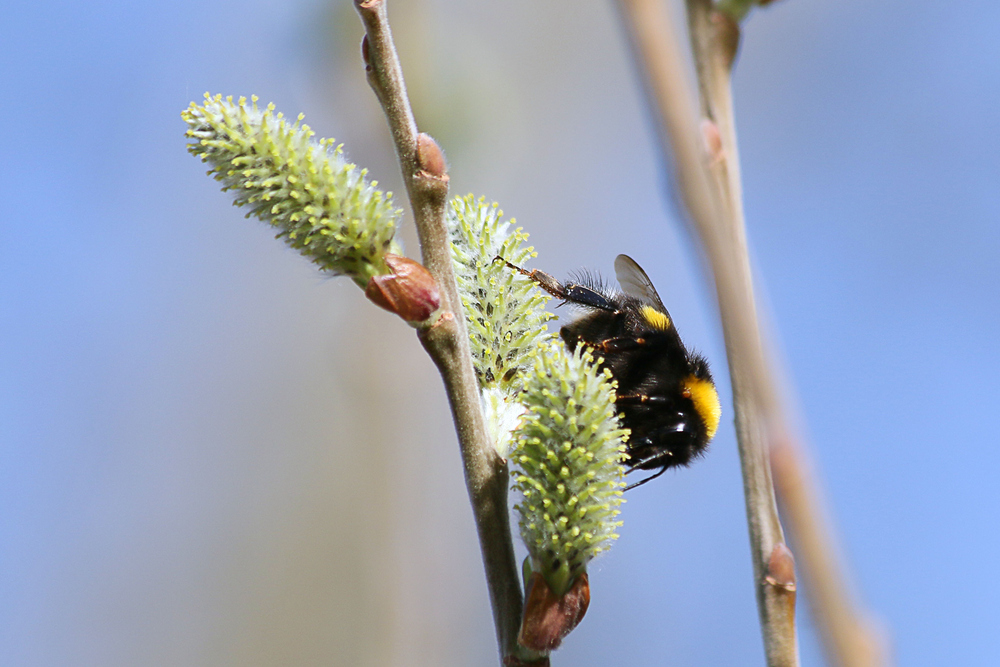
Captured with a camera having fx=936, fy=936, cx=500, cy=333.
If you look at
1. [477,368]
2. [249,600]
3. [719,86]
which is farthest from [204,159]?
[249,600]

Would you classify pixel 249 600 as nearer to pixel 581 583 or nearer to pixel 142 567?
pixel 142 567

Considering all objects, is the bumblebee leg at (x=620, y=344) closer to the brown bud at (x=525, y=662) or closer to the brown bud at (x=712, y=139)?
the brown bud at (x=525, y=662)

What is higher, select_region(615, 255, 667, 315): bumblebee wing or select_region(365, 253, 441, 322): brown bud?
select_region(615, 255, 667, 315): bumblebee wing

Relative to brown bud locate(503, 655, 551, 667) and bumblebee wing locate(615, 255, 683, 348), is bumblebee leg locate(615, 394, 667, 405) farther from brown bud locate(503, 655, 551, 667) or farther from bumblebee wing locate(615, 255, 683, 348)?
brown bud locate(503, 655, 551, 667)

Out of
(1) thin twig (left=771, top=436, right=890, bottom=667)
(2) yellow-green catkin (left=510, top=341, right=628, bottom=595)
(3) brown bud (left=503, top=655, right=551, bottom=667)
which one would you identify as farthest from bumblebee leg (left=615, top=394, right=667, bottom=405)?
(1) thin twig (left=771, top=436, right=890, bottom=667)

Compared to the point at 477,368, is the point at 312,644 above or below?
below

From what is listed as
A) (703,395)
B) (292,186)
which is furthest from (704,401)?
(292,186)
